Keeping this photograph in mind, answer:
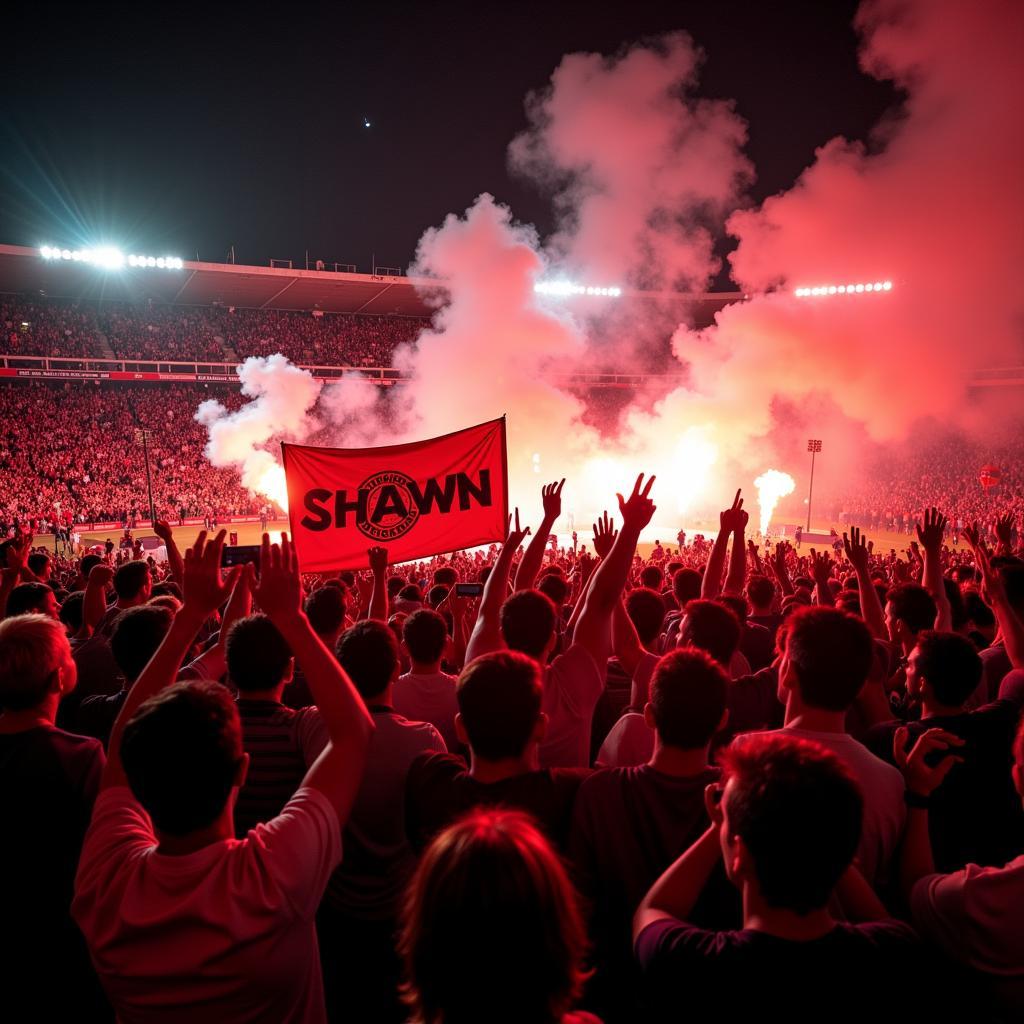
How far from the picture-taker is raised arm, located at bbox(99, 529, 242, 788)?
7.34 feet

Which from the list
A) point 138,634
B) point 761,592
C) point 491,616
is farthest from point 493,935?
point 761,592

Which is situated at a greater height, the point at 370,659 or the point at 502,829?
the point at 370,659

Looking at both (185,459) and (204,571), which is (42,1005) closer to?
(204,571)

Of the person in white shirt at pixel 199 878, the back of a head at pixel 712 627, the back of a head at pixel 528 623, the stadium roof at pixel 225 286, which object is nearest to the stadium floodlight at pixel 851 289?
the stadium roof at pixel 225 286

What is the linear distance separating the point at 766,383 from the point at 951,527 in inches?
428

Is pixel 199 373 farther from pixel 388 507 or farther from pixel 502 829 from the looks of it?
pixel 502 829

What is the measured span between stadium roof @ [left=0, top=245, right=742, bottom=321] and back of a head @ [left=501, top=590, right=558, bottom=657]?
1519 inches

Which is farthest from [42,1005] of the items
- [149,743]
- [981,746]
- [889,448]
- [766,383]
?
[889,448]

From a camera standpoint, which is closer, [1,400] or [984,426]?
[1,400]

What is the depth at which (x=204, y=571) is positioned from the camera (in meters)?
2.43

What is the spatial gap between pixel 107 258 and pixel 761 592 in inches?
1565

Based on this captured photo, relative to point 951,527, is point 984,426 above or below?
above

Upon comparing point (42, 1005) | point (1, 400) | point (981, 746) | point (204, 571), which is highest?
point (1, 400)

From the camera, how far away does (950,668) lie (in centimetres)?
283
